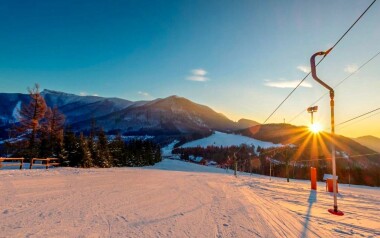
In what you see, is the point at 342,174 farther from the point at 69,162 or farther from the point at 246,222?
the point at 246,222

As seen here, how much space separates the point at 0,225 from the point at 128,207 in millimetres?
3789

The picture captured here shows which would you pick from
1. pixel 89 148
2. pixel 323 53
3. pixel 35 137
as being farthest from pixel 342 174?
pixel 323 53

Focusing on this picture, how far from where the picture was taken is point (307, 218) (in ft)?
29.6

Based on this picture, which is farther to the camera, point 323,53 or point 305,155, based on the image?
point 305,155

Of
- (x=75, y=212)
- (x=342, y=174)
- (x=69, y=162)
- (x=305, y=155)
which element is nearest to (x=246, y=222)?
(x=75, y=212)

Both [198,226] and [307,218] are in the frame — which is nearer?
[198,226]

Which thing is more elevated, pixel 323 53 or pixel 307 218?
pixel 323 53

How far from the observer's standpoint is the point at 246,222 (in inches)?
313

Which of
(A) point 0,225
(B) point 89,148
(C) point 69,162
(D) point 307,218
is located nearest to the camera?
(A) point 0,225

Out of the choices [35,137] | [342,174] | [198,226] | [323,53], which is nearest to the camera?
[198,226]

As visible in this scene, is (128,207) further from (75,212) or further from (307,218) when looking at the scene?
(307,218)

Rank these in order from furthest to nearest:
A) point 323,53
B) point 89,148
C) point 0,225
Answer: point 89,148 → point 323,53 → point 0,225

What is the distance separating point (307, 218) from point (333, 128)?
4358 millimetres

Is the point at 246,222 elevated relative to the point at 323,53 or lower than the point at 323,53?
lower
